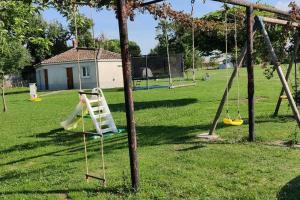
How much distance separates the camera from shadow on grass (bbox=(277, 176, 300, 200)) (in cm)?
552

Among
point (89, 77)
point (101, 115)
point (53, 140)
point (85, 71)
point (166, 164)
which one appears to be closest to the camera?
point (166, 164)

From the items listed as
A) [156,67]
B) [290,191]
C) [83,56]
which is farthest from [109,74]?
[290,191]

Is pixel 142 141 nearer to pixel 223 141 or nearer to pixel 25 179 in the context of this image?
pixel 223 141

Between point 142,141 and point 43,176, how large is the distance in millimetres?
3127

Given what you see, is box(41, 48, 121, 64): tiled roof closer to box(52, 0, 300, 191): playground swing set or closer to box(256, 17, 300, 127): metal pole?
box(52, 0, 300, 191): playground swing set

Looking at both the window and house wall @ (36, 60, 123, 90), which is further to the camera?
the window

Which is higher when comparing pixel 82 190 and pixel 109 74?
pixel 109 74

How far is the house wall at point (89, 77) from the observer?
43.2 meters

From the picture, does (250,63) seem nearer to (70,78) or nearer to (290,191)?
(290,191)

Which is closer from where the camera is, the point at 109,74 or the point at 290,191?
the point at 290,191

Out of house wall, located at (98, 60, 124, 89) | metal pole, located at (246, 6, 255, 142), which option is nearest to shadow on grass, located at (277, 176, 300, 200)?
metal pole, located at (246, 6, 255, 142)

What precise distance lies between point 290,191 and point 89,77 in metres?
38.6

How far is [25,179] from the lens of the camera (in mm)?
7270

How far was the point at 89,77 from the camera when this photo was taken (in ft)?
142
